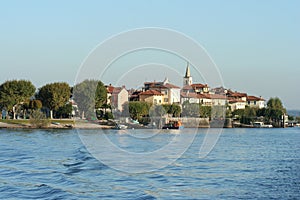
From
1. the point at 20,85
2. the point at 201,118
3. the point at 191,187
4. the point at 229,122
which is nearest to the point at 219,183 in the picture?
the point at 191,187

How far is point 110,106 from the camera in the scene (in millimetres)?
76688

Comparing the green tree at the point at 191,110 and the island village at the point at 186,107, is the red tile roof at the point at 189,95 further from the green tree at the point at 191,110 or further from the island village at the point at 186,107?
the green tree at the point at 191,110

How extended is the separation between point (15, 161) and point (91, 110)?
1793 inches

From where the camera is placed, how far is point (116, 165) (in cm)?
A: 2528

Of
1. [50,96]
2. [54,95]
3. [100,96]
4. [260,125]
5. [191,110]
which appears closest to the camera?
[100,96]

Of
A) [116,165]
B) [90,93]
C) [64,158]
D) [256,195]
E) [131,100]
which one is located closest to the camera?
[256,195]

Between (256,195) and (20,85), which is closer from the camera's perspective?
(256,195)

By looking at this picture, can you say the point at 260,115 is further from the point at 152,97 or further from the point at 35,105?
the point at 35,105

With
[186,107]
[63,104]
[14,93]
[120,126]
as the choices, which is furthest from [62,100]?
[186,107]

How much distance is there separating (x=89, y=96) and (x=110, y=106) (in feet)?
26.6

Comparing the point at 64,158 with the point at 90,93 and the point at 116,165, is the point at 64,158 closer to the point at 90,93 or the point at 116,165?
the point at 116,165

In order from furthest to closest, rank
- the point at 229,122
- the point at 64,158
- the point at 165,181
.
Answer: the point at 229,122 → the point at 64,158 → the point at 165,181

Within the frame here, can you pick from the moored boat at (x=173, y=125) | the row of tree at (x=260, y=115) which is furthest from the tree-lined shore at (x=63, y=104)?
the row of tree at (x=260, y=115)

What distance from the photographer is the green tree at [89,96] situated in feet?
224
